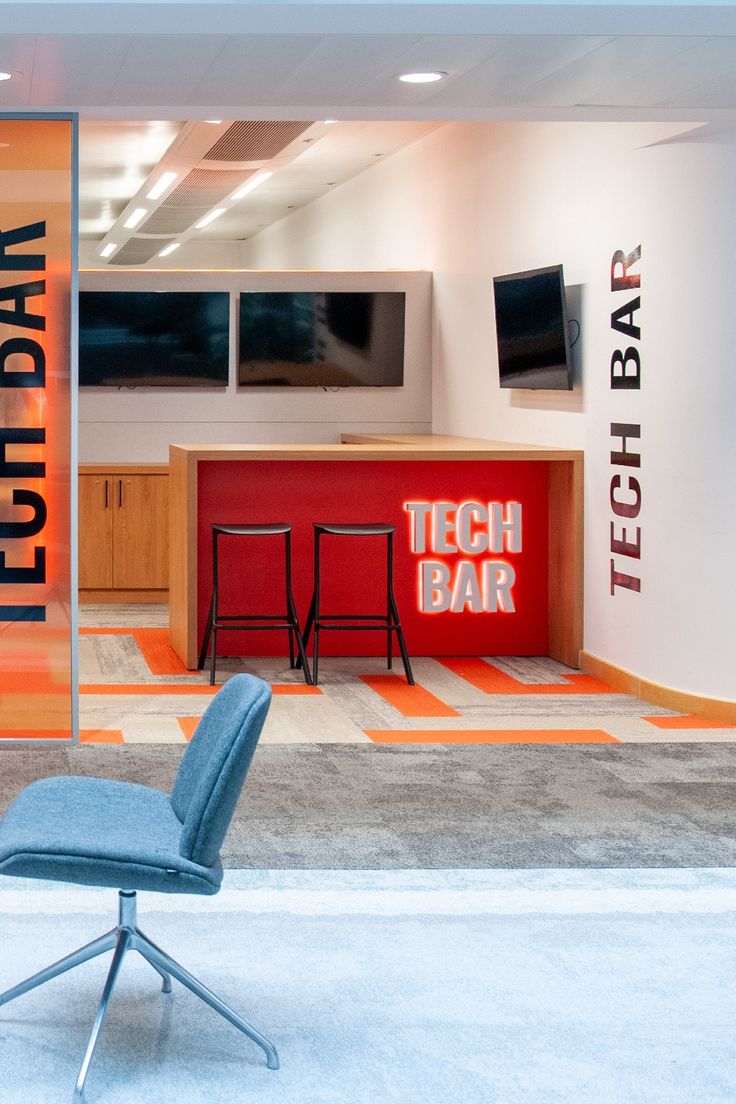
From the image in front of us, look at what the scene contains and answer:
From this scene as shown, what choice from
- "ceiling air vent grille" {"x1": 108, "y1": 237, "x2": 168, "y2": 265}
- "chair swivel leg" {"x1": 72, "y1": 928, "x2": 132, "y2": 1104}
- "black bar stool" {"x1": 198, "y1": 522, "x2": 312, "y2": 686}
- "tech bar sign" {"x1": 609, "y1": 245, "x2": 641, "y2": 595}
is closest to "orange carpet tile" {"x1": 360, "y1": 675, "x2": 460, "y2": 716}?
"black bar stool" {"x1": 198, "y1": 522, "x2": 312, "y2": 686}

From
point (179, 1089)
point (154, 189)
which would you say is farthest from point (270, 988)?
point (154, 189)

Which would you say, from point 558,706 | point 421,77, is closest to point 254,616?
point 558,706

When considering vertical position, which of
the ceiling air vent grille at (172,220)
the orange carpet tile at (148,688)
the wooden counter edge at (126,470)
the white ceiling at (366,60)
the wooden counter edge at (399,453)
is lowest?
the orange carpet tile at (148,688)

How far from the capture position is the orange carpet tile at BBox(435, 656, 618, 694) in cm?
699

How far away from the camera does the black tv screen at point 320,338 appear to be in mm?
10148

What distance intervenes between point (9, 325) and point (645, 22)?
2.60 m

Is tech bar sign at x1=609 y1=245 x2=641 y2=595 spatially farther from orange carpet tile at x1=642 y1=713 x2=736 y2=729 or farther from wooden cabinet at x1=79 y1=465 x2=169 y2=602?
wooden cabinet at x1=79 y1=465 x2=169 y2=602

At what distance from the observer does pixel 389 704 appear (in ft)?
21.7

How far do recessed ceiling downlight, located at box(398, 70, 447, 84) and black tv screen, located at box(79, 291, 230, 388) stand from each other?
204 inches

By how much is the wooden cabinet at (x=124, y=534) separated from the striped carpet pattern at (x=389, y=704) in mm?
1745

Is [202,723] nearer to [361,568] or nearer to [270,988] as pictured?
[270,988]

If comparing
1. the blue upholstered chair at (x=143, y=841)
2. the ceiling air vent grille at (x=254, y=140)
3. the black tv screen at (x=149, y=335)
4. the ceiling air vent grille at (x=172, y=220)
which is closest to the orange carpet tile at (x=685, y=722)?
the blue upholstered chair at (x=143, y=841)

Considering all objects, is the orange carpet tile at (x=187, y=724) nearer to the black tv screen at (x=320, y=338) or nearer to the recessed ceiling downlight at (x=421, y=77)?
the recessed ceiling downlight at (x=421, y=77)

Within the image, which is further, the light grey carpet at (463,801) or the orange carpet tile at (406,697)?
the orange carpet tile at (406,697)
